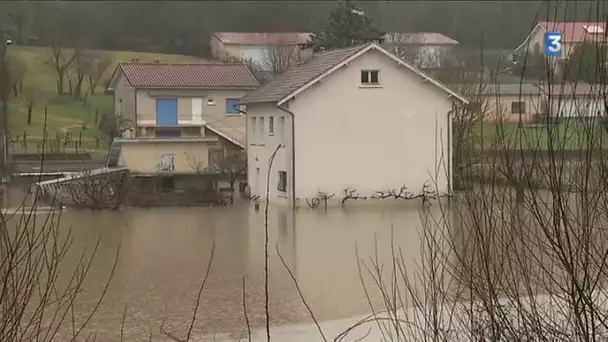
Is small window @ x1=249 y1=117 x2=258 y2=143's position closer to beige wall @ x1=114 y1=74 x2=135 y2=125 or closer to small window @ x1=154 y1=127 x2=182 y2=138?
small window @ x1=154 y1=127 x2=182 y2=138

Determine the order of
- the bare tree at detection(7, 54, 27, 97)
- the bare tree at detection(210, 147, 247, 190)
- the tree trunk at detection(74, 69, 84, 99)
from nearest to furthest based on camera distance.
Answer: the bare tree at detection(7, 54, 27, 97) < the tree trunk at detection(74, 69, 84, 99) < the bare tree at detection(210, 147, 247, 190)

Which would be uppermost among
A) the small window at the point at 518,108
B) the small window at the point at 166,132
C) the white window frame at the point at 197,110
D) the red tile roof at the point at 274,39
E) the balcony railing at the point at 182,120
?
the red tile roof at the point at 274,39

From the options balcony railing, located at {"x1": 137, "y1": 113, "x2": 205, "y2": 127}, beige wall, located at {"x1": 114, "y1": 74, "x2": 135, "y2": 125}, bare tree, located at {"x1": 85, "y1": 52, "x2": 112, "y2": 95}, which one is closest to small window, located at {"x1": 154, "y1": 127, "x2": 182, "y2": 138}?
balcony railing, located at {"x1": 137, "y1": 113, "x2": 205, "y2": 127}

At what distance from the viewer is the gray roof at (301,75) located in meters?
23.2

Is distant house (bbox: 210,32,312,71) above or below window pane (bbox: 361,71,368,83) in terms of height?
above

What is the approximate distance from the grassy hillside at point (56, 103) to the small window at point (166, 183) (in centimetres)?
224

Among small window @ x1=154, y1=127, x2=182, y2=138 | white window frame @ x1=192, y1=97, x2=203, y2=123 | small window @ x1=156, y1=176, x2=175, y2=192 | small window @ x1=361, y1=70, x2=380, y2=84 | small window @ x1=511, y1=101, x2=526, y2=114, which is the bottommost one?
small window @ x1=156, y1=176, x2=175, y2=192

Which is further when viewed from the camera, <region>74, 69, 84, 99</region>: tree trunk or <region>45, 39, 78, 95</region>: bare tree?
<region>74, 69, 84, 99</region>: tree trunk

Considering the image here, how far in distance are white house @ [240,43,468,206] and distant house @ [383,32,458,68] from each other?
43.7 inches

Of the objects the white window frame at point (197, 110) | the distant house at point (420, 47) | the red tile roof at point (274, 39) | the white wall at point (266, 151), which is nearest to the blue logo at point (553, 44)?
the distant house at point (420, 47)

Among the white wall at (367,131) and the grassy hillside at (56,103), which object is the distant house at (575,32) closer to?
the grassy hillside at (56,103)

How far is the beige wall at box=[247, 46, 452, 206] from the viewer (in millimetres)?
23188

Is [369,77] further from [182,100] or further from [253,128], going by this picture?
[182,100]

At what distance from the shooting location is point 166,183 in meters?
26.6
